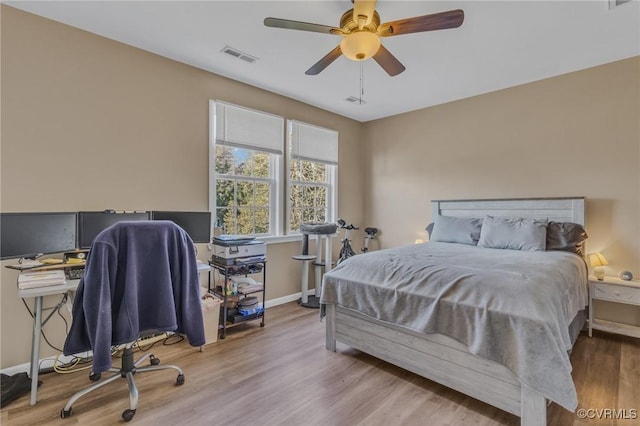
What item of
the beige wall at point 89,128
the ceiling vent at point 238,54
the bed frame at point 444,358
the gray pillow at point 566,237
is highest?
the ceiling vent at point 238,54

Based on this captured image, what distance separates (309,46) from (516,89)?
8.69 feet

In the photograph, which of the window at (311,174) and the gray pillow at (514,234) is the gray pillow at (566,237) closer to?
the gray pillow at (514,234)

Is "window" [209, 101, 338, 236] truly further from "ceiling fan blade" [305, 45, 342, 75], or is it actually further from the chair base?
the chair base

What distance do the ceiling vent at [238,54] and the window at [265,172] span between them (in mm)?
599

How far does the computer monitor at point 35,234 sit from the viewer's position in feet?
6.63

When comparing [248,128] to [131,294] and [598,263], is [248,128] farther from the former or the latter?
[598,263]

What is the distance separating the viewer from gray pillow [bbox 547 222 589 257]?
9.94 ft

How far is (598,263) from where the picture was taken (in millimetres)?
3053

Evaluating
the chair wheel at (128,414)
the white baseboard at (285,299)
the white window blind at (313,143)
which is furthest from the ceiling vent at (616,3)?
the chair wheel at (128,414)

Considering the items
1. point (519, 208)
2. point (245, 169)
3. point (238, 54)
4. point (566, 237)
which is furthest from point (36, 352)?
point (519, 208)

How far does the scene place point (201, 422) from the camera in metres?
1.78

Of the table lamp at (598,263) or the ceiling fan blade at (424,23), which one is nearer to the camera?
the ceiling fan blade at (424,23)

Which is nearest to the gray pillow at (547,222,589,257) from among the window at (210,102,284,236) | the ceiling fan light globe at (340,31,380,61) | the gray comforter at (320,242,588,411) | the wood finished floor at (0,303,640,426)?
the gray comforter at (320,242,588,411)

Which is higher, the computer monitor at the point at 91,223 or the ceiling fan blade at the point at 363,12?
the ceiling fan blade at the point at 363,12
